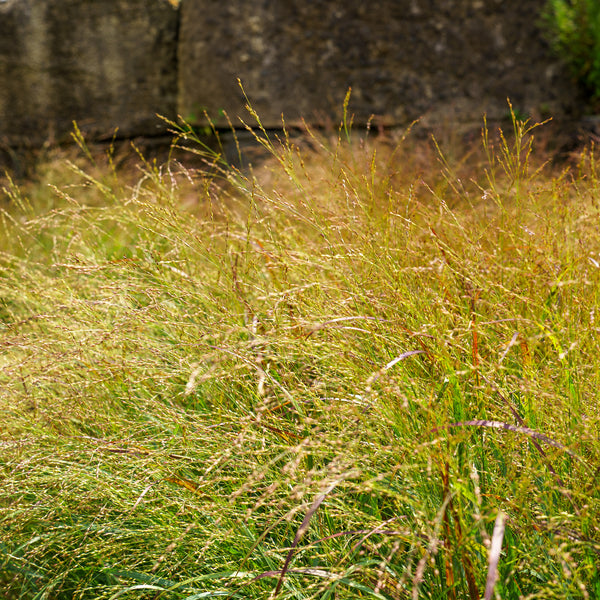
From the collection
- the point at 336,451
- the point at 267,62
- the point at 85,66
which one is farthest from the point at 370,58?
the point at 336,451

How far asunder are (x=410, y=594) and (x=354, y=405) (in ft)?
1.14

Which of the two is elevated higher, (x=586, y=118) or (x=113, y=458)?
(x=586, y=118)

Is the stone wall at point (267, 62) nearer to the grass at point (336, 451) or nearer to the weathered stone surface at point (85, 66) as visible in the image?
the weathered stone surface at point (85, 66)

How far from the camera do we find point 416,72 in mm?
4715

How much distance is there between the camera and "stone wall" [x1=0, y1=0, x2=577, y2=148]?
4.61 metres

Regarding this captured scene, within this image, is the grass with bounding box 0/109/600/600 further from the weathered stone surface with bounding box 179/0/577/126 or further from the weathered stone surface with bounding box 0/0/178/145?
the weathered stone surface with bounding box 0/0/178/145

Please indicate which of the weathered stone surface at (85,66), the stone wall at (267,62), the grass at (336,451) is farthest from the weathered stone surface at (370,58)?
the grass at (336,451)

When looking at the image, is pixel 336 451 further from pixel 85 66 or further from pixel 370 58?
pixel 85 66

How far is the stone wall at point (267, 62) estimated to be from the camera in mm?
4613

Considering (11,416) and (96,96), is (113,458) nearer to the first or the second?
(11,416)

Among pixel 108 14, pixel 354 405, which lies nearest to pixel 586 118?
pixel 108 14

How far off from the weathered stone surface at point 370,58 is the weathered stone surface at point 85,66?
13.3 inches

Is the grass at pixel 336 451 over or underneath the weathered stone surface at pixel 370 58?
underneath

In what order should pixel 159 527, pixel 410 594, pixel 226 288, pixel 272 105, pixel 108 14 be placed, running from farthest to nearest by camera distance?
pixel 108 14, pixel 272 105, pixel 226 288, pixel 159 527, pixel 410 594
